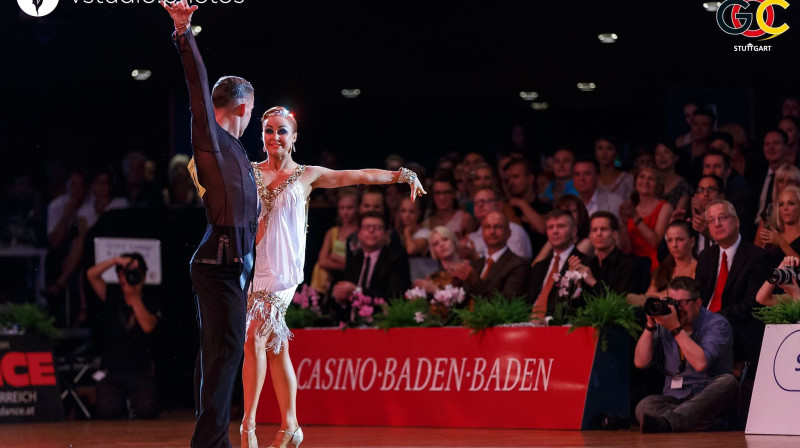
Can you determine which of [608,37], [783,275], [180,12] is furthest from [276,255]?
[608,37]

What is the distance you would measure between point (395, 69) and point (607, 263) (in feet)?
19.4

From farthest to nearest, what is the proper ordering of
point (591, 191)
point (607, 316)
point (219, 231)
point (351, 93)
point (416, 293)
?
point (351, 93) → point (591, 191) → point (416, 293) → point (607, 316) → point (219, 231)

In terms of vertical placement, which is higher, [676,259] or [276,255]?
[276,255]

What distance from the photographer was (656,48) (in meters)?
12.7

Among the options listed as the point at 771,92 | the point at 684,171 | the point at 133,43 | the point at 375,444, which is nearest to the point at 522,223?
the point at 684,171

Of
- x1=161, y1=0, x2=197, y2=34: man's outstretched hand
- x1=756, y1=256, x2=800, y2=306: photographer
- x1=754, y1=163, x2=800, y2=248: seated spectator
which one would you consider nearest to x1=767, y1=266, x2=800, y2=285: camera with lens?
x1=756, y1=256, x2=800, y2=306: photographer

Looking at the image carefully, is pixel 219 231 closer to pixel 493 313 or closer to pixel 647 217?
pixel 493 313

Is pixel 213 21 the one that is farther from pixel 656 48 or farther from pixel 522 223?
pixel 656 48

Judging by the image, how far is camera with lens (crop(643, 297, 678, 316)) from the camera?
8.08 meters

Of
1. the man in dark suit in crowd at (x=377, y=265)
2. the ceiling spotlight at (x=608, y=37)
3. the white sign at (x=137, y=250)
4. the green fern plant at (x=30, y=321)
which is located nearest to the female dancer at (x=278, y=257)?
the man in dark suit in crowd at (x=377, y=265)

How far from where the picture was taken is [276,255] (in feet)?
21.4

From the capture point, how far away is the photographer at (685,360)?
810 centimetres

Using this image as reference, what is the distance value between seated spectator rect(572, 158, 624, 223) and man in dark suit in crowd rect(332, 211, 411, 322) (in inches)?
68.5

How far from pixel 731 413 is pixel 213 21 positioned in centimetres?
675
